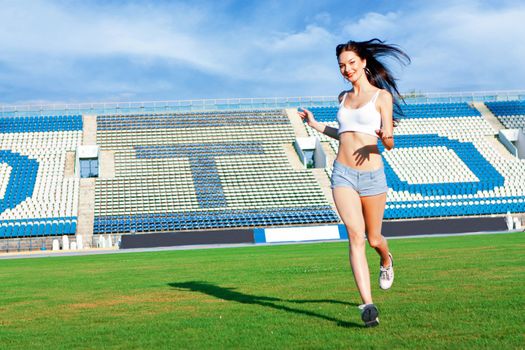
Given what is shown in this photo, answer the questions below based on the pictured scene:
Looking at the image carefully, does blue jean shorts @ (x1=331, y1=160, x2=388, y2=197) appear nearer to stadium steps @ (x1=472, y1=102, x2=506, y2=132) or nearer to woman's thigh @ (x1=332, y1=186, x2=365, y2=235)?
woman's thigh @ (x1=332, y1=186, x2=365, y2=235)

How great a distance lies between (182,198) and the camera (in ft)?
149

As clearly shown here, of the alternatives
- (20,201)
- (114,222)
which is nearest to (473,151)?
(114,222)

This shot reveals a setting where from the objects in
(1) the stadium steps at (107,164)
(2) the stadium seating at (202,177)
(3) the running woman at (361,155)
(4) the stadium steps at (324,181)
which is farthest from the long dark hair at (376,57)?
(1) the stadium steps at (107,164)

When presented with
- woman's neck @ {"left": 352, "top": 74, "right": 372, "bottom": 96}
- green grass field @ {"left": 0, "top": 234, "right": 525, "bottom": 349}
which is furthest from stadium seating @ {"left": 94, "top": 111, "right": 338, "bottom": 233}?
woman's neck @ {"left": 352, "top": 74, "right": 372, "bottom": 96}

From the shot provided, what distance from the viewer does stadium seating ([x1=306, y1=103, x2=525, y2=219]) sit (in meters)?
45.5

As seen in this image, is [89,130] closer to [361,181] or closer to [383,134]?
[361,181]

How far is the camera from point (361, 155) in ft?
22.1

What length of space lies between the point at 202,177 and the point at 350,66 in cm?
4153

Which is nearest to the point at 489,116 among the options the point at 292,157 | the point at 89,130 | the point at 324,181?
the point at 324,181

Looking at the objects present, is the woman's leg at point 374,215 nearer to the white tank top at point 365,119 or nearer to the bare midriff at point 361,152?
the bare midriff at point 361,152

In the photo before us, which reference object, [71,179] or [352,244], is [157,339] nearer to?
[352,244]

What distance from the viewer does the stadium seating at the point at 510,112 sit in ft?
188

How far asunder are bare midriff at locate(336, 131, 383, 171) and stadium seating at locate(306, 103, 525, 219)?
36.5 metres

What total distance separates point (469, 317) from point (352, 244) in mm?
1319
